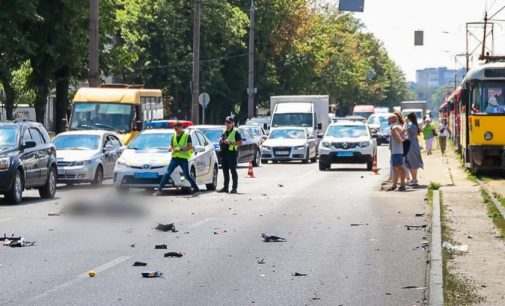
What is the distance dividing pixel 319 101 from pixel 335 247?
41.5m

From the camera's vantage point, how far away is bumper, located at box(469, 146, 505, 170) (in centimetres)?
3378

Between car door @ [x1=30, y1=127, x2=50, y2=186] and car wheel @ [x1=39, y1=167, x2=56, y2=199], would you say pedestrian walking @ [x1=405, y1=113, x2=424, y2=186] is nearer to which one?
car wheel @ [x1=39, y1=167, x2=56, y2=199]

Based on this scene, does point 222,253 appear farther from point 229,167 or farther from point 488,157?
point 488,157

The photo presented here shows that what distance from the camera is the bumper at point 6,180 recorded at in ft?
76.2

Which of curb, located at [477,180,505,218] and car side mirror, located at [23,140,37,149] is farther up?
car side mirror, located at [23,140,37,149]

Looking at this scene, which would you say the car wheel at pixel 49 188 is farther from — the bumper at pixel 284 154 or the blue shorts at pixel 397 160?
the bumper at pixel 284 154

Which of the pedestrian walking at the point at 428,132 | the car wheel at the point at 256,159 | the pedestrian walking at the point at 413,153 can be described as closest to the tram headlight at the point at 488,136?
the pedestrian walking at the point at 413,153

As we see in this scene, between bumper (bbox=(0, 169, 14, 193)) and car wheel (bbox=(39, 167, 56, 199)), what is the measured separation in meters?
2.51

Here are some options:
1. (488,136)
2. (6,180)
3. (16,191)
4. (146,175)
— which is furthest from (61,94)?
(6,180)

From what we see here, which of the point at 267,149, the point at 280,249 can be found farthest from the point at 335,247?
the point at 267,149

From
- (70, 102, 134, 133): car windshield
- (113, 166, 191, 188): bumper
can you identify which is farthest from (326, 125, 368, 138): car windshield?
(113, 166, 191, 188): bumper

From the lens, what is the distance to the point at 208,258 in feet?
48.7

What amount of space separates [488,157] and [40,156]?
13879 mm

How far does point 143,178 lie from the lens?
89.6 ft
